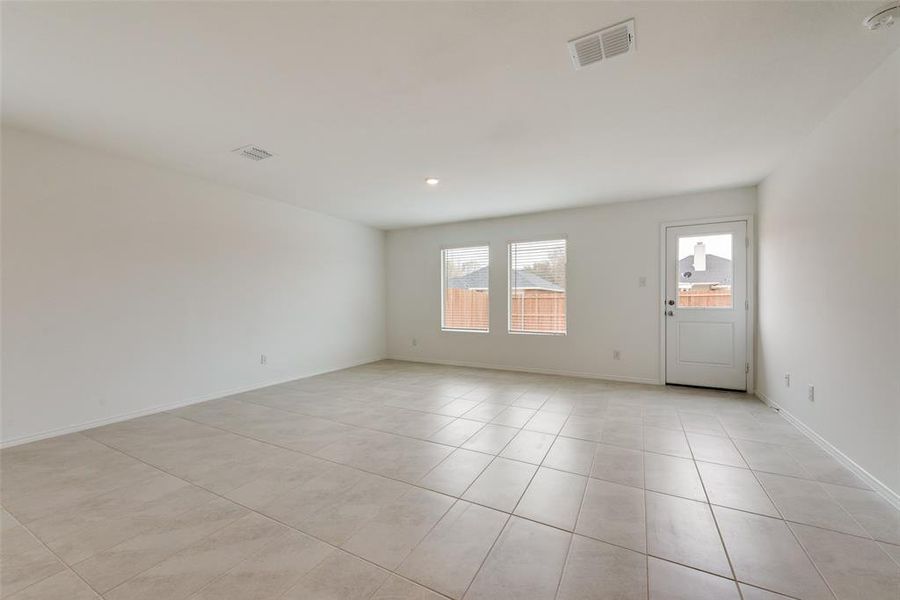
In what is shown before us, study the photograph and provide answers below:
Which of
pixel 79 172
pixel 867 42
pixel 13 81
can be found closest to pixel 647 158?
pixel 867 42

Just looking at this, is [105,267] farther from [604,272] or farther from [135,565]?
[604,272]

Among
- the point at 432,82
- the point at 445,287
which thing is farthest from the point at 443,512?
the point at 445,287

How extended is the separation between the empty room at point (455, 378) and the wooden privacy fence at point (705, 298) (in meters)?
0.05

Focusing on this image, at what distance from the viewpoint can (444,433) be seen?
3.11 m

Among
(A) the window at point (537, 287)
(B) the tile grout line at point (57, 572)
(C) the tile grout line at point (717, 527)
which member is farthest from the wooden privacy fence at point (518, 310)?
(B) the tile grout line at point (57, 572)

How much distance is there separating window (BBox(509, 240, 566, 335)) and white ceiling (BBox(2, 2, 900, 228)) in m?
1.87

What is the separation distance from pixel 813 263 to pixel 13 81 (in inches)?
231

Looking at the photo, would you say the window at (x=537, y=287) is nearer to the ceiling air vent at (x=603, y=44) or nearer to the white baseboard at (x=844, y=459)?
the white baseboard at (x=844, y=459)

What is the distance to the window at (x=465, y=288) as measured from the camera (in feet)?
20.3

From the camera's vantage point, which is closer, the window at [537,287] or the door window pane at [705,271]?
the door window pane at [705,271]

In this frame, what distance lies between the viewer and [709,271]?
14.9 feet

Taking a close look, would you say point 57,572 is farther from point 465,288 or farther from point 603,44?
point 465,288

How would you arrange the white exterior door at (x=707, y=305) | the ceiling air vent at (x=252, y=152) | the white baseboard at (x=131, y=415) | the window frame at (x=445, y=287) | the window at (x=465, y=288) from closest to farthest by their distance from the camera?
the white baseboard at (x=131, y=415) < the ceiling air vent at (x=252, y=152) < the white exterior door at (x=707, y=305) < the window frame at (x=445, y=287) < the window at (x=465, y=288)

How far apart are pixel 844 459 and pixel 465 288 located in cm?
478
